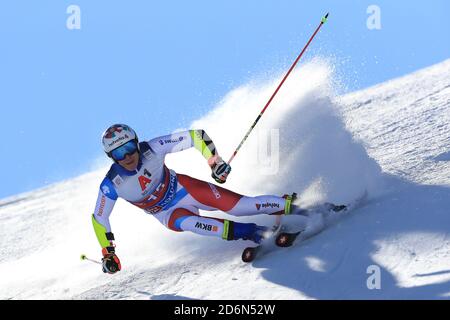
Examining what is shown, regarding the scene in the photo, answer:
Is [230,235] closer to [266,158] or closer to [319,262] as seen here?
[319,262]

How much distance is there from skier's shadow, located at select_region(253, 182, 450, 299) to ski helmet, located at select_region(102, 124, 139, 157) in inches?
66.3

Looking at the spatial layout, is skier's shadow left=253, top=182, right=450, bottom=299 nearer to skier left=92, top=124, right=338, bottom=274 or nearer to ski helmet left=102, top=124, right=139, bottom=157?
skier left=92, top=124, right=338, bottom=274

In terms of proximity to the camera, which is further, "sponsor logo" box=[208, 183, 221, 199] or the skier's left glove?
"sponsor logo" box=[208, 183, 221, 199]

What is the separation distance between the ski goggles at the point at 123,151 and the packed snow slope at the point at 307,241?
1268 millimetres

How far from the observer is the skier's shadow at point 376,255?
221 inches

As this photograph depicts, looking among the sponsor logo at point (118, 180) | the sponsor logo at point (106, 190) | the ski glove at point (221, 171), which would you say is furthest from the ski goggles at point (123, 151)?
the ski glove at point (221, 171)

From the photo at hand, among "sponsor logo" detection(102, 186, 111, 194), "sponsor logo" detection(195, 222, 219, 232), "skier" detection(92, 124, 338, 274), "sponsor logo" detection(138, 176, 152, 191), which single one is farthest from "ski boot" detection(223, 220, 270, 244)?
"sponsor logo" detection(102, 186, 111, 194)

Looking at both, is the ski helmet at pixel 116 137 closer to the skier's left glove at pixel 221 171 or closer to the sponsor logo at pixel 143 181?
the sponsor logo at pixel 143 181

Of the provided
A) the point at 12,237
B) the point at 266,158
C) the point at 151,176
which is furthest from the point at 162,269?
the point at 12,237

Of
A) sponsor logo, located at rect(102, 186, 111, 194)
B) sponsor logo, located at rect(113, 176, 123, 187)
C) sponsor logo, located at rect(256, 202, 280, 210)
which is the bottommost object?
sponsor logo, located at rect(256, 202, 280, 210)

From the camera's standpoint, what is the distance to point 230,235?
6879 mm

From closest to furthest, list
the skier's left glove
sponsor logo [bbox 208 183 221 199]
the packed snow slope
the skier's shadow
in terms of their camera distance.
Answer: the skier's shadow < the packed snow slope < the skier's left glove < sponsor logo [bbox 208 183 221 199]

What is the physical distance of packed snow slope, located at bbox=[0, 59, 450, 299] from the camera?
6.16 m

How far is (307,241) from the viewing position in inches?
274
